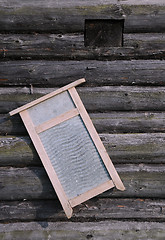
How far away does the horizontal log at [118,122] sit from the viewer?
217 cm

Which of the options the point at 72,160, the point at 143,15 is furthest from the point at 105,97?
the point at 143,15

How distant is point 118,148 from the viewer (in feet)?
7.11

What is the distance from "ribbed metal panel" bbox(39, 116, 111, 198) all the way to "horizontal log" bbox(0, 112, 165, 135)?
23cm

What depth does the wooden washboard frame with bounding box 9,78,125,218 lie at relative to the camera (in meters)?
2.05

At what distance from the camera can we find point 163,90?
2170 mm

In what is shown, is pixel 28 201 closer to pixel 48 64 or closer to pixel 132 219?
pixel 132 219

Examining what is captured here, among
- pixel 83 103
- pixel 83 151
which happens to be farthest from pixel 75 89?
pixel 83 151

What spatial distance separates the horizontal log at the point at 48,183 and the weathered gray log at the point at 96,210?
0.08m

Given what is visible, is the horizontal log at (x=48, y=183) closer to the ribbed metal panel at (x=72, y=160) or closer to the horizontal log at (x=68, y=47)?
the ribbed metal panel at (x=72, y=160)

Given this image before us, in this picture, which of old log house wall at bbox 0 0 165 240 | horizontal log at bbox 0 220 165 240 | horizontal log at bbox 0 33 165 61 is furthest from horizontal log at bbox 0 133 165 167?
horizontal log at bbox 0 33 165 61

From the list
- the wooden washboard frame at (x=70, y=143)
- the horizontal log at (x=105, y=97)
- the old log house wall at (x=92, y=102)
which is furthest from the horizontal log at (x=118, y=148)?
the horizontal log at (x=105, y=97)

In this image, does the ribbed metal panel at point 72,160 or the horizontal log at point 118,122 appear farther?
the horizontal log at point 118,122

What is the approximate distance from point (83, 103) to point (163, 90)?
28.9 inches

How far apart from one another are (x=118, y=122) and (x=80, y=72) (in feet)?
1.86
